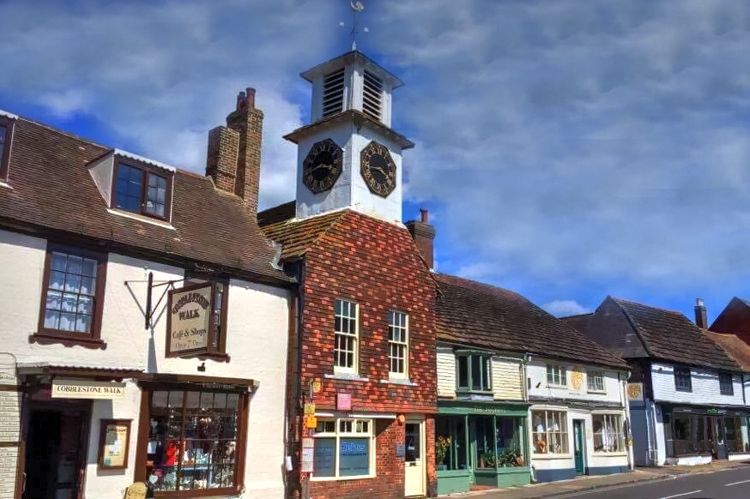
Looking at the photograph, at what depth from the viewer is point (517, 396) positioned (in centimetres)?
2625

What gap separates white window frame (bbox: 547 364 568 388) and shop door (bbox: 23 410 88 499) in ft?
62.1

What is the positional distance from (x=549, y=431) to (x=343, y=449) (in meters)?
11.8

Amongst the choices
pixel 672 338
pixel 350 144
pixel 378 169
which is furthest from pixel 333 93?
pixel 672 338

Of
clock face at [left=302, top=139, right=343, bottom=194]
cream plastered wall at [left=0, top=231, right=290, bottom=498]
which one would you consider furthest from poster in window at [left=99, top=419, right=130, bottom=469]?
clock face at [left=302, top=139, right=343, bottom=194]

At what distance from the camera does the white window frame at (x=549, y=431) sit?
2673 cm

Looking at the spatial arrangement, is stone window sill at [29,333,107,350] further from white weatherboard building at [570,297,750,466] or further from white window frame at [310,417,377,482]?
white weatherboard building at [570,297,750,466]

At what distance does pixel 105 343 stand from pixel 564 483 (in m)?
17.9

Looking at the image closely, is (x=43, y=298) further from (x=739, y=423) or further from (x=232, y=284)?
(x=739, y=423)

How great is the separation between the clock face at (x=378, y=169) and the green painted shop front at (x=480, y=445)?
7.12m

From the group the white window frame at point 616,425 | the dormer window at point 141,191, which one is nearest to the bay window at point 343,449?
the dormer window at point 141,191

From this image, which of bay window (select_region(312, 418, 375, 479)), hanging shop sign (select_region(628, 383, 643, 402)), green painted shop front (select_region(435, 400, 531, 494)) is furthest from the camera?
hanging shop sign (select_region(628, 383, 643, 402))

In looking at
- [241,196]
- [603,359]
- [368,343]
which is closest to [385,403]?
[368,343]

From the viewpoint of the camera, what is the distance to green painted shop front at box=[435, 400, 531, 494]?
74.7 feet

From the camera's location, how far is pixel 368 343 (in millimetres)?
19609
